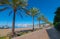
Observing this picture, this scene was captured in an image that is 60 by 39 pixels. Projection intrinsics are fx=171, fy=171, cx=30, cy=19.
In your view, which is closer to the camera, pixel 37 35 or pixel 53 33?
pixel 37 35

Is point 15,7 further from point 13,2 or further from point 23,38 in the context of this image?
point 23,38

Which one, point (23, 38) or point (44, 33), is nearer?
point (23, 38)

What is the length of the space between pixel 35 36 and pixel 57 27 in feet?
12.0

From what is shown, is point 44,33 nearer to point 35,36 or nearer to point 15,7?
point 35,36

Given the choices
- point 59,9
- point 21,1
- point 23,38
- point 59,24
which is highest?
point 21,1

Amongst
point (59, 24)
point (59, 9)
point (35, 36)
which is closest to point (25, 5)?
point (59, 9)

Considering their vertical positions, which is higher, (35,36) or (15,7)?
(15,7)

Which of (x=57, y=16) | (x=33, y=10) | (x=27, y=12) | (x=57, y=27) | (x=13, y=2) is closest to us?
(x=57, y=27)

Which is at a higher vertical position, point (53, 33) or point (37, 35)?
point (53, 33)

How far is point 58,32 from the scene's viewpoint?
2023 centimetres

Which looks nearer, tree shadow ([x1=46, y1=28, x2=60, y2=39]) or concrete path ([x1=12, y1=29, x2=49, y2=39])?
concrete path ([x1=12, y1=29, x2=49, y2=39])

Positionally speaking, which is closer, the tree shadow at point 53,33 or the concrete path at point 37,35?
the concrete path at point 37,35

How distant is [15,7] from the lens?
30547 mm

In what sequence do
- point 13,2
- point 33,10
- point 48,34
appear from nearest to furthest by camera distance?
point 48,34, point 13,2, point 33,10
